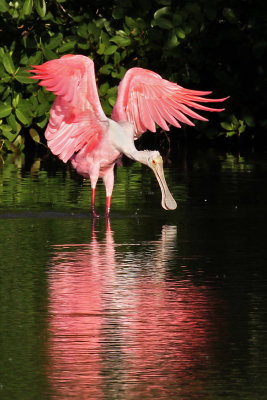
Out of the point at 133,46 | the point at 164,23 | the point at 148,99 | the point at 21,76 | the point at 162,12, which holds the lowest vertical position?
the point at 148,99

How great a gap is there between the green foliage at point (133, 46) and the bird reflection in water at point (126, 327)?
11.1 meters

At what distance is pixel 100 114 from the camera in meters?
15.7

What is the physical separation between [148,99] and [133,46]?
28.6 feet

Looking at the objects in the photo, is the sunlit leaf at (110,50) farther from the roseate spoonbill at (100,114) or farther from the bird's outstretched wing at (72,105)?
the bird's outstretched wing at (72,105)

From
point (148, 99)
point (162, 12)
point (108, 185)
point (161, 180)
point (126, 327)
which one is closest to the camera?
point (126, 327)

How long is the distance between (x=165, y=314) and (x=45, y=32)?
15.5 meters

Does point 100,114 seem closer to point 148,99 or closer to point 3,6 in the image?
point 148,99

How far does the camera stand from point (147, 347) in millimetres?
8562

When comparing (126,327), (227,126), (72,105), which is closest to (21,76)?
(227,126)

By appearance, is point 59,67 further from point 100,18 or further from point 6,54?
point 100,18

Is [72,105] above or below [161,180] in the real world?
above

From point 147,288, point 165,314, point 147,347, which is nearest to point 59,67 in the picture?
point 147,288

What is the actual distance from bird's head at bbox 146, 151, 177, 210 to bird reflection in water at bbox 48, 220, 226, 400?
2.19 metres

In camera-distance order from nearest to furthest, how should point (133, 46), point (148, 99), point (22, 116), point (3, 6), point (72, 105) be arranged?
point (72, 105)
point (148, 99)
point (3, 6)
point (22, 116)
point (133, 46)
